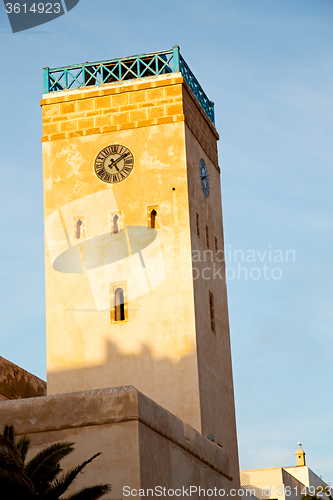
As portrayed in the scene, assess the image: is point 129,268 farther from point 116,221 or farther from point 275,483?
point 275,483

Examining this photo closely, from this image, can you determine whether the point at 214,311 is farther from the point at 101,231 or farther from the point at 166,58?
the point at 166,58

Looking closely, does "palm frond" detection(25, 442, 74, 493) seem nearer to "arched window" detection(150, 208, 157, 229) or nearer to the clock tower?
the clock tower

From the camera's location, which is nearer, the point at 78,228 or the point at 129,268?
the point at 129,268

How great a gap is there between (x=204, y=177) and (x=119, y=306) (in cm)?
474

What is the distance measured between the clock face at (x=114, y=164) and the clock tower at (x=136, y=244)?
27mm

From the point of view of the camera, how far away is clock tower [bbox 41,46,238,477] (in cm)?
2238

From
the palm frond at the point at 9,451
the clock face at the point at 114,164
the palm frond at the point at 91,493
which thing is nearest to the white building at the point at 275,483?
the clock face at the point at 114,164

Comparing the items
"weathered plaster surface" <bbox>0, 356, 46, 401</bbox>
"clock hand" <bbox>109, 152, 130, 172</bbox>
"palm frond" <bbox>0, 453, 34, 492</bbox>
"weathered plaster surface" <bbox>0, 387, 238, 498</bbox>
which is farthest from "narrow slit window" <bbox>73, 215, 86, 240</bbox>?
"palm frond" <bbox>0, 453, 34, 492</bbox>

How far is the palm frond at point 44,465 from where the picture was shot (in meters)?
11.9

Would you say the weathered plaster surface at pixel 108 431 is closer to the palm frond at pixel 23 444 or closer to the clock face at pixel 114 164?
the palm frond at pixel 23 444

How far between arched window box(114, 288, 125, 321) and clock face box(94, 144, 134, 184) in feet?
10.2

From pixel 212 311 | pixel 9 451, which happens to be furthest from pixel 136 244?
pixel 9 451

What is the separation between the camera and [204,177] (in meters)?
25.2

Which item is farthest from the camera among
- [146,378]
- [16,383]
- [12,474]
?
[16,383]
